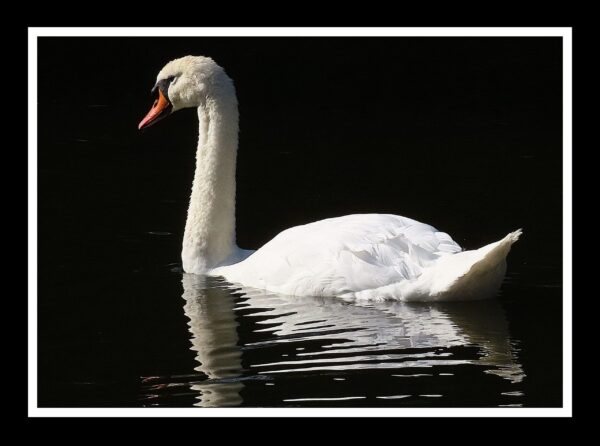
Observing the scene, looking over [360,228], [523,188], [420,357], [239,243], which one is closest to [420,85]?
[523,188]

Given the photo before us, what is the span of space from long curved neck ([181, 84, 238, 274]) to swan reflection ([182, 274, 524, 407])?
2.37 feet

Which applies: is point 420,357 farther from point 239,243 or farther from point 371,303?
point 239,243

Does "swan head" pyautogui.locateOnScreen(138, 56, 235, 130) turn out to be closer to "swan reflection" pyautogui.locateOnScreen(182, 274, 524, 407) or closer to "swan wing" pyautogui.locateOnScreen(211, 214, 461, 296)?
"swan wing" pyautogui.locateOnScreen(211, 214, 461, 296)

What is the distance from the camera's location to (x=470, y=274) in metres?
10.3

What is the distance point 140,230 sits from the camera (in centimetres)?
1371

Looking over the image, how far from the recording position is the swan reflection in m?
9.18

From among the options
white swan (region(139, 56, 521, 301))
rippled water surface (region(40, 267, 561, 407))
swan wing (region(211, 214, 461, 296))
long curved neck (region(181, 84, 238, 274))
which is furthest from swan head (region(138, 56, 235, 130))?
rippled water surface (region(40, 267, 561, 407))

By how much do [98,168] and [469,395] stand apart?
9050 mm

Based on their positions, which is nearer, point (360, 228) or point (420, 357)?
point (420, 357)

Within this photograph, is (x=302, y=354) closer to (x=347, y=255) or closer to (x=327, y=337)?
(x=327, y=337)

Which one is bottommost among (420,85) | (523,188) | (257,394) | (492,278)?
(257,394)

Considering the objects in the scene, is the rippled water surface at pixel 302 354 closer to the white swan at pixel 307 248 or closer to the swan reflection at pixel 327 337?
the swan reflection at pixel 327 337

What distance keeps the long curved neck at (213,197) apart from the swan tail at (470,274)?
2.40m

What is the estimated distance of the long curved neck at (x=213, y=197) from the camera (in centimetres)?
1207
